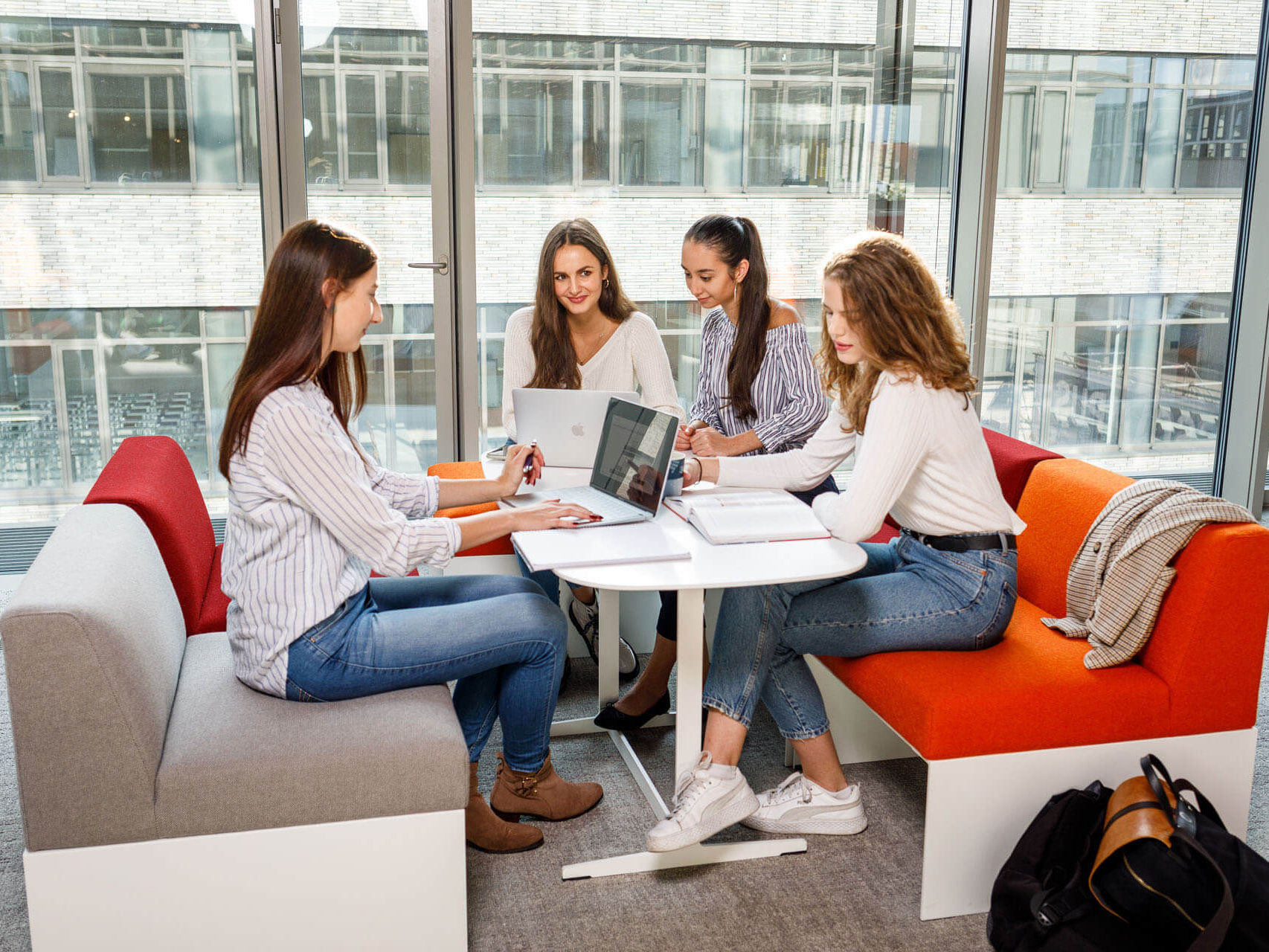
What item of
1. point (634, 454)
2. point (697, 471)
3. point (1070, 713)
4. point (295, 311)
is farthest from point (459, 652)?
point (1070, 713)

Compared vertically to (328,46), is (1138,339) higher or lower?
lower

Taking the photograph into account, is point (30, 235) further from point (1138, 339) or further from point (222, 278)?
point (1138, 339)

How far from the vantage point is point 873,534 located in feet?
6.81

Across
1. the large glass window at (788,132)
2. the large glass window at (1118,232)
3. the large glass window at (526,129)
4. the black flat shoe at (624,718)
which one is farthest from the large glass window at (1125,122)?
the black flat shoe at (624,718)

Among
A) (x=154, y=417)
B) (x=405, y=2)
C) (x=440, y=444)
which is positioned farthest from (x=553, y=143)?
(x=154, y=417)

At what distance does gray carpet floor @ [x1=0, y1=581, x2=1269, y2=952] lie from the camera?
200 cm

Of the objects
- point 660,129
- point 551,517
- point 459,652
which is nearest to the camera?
point 459,652

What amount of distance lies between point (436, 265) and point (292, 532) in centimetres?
225

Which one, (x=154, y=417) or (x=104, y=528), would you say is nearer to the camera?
(x=104, y=528)

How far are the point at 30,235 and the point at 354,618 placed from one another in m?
2.63

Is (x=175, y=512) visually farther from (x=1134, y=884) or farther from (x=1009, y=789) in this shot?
(x=1134, y=884)

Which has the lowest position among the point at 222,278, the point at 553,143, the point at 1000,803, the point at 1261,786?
the point at 1261,786

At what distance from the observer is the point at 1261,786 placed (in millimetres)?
2545

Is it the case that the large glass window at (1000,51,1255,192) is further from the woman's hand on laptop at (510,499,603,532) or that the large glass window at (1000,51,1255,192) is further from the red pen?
the woman's hand on laptop at (510,499,603,532)
